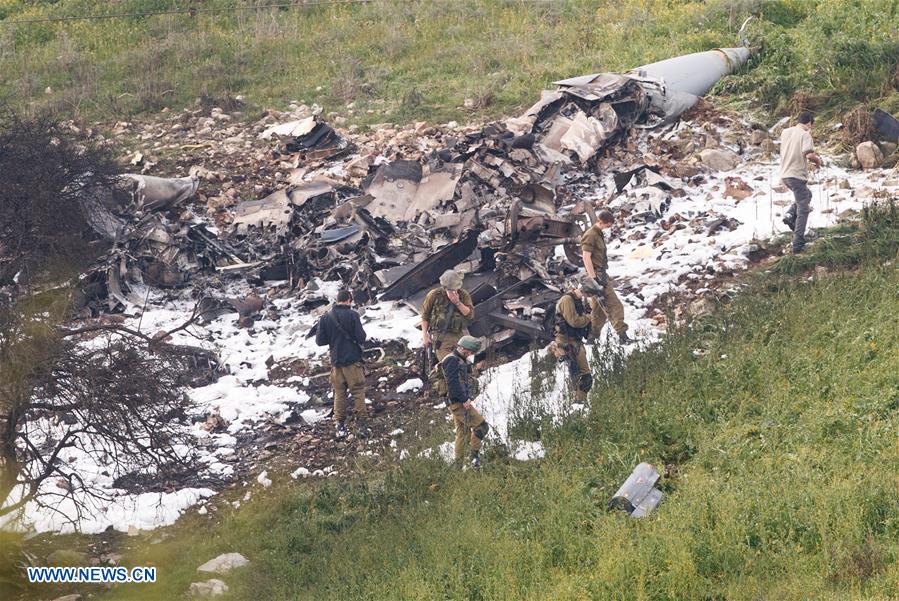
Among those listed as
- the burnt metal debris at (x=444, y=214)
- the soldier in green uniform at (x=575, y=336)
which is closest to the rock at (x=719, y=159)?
the burnt metal debris at (x=444, y=214)

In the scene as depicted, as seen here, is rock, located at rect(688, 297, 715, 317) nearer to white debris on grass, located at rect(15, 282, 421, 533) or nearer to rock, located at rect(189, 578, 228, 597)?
white debris on grass, located at rect(15, 282, 421, 533)

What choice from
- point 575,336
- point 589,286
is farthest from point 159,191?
point 575,336

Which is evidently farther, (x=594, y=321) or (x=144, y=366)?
(x=594, y=321)

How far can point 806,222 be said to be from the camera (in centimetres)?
1085

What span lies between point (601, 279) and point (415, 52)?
12062 millimetres

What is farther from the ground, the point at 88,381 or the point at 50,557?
the point at 88,381

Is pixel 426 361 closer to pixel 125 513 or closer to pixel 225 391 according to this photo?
pixel 225 391

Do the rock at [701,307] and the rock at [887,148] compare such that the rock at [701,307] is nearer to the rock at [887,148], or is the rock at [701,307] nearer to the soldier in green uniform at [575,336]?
the soldier in green uniform at [575,336]

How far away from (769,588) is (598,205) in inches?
306

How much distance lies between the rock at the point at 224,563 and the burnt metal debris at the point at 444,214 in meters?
3.68

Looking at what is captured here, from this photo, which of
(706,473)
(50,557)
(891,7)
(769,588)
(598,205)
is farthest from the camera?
(891,7)

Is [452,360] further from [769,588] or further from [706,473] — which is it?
[769,588]

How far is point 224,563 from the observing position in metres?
7.66

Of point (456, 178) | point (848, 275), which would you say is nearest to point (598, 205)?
point (456, 178)
